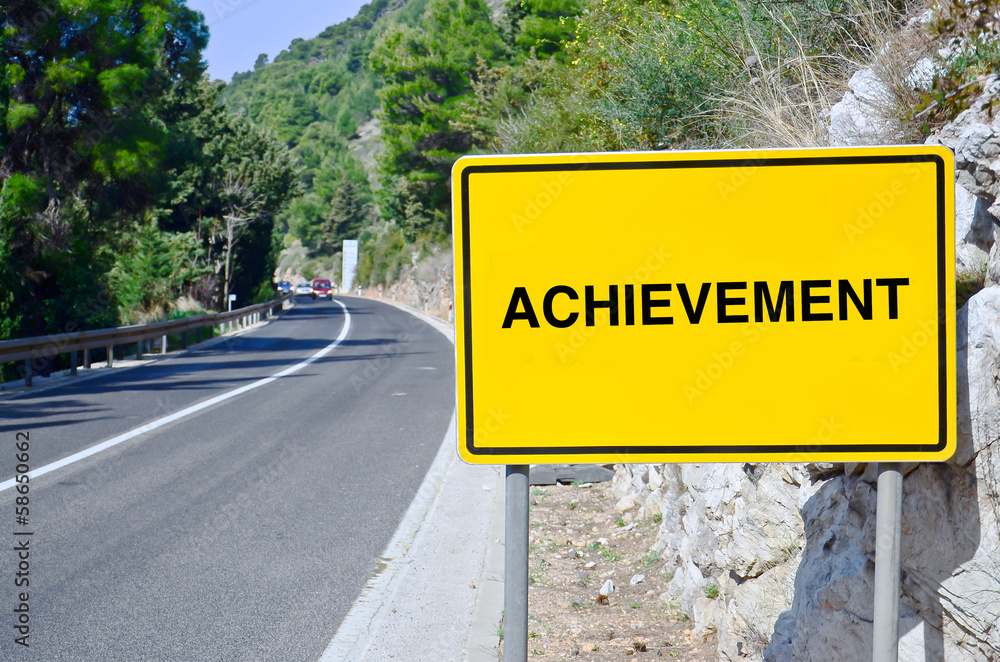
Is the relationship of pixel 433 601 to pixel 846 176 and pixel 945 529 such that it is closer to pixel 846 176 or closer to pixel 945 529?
pixel 945 529

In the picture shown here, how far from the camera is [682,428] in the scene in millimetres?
2184

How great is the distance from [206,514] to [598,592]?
3.48 m

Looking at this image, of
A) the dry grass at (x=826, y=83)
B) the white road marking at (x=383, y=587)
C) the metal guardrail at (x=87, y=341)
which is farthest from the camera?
the metal guardrail at (x=87, y=341)

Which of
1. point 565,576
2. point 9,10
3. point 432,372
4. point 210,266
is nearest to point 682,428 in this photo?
point 565,576

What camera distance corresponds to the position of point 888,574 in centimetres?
206

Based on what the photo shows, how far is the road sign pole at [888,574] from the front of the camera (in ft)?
6.69

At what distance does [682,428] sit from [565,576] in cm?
392

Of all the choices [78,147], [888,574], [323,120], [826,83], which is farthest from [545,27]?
[323,120]

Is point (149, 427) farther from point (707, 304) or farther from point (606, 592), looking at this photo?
point (707, 304)

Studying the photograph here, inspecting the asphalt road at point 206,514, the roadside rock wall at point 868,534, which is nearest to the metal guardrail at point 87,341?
the asphalt road at point 206,514

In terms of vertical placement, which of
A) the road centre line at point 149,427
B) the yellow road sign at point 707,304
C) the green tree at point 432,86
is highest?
the green tree at point 432,86

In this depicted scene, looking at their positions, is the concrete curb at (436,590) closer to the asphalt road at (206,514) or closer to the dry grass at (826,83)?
the asphalt road at (206,514)

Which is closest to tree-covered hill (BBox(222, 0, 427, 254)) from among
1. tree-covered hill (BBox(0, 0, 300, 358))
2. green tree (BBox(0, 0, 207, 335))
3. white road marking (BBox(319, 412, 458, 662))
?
tree-covered hill (BBox(0, 0, 300, 358))

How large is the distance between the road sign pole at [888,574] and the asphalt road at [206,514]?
319cm
